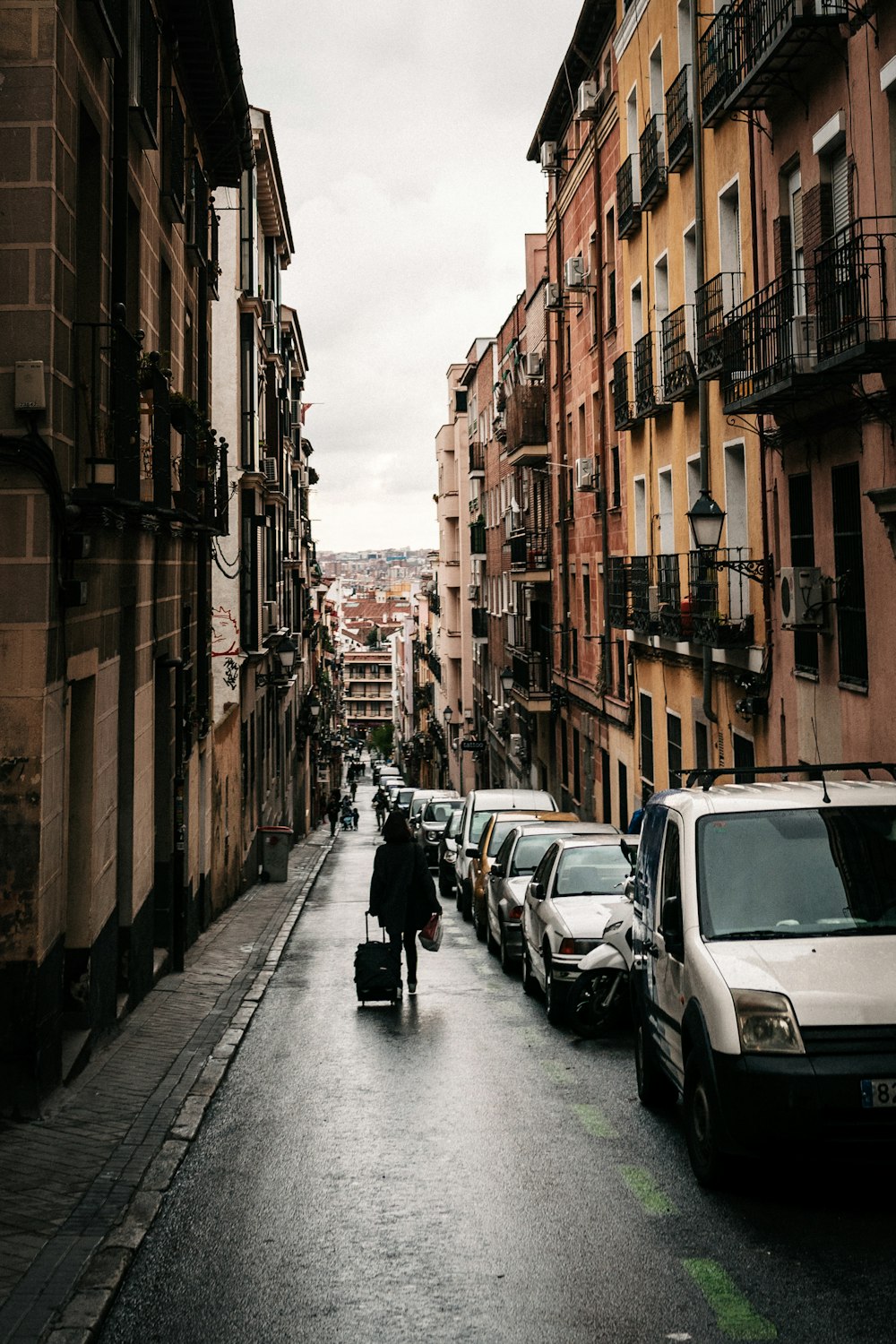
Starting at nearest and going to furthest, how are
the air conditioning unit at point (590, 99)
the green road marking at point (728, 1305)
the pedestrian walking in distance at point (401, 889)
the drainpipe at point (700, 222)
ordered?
the green road marking at point (728, 1305)
the pedestrian walking in distance at point (401, 889)
the drainpipe at point (700, 222)
the air conditioning unit at point (590, 99)

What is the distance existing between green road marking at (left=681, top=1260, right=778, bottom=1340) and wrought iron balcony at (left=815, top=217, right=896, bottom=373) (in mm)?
6957

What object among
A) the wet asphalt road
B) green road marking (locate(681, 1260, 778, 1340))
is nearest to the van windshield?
the wet asphalt road

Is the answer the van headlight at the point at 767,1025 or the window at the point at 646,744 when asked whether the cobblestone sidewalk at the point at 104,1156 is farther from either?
the window at the point at 646,744

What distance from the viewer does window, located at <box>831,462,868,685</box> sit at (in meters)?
13.2

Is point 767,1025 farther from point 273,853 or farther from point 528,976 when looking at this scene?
point 273,853

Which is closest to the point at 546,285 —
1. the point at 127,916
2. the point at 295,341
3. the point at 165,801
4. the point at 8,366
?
the point at 295,341

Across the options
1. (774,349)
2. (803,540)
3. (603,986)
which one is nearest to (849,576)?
(803,540)

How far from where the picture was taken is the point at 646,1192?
24.0 ft

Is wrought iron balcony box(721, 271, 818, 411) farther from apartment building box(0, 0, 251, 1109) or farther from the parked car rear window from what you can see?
apartment building box(0, 0, 251, 1109)

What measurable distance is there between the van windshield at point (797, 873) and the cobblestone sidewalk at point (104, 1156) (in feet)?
11.2

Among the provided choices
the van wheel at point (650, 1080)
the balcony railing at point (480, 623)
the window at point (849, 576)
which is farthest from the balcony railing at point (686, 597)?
the balcony railing at point (480, 623)

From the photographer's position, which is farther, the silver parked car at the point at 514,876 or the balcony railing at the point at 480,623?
the balcony railing at the point at 480,623

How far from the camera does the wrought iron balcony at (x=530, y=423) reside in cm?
3850

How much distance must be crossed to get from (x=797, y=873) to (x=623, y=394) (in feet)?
65.0
